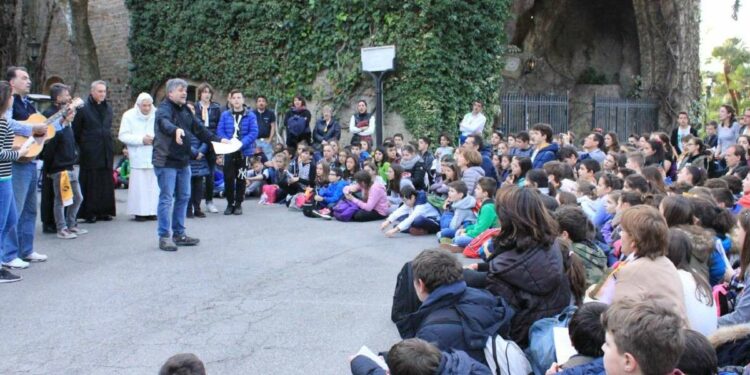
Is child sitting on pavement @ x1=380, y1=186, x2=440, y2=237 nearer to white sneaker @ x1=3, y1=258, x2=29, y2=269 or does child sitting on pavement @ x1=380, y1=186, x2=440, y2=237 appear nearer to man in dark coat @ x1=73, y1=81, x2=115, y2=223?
man in dark coat @ x1=73, y1=81, x2=115, y2=223

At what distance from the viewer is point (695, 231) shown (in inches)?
192

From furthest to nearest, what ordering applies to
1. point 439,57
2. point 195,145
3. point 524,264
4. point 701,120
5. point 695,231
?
point 701,120 < point 439,57 < point 195,145 < point 695,231 < point 524,264

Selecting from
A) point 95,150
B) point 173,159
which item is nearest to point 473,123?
point 95,150

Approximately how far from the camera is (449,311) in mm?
3707

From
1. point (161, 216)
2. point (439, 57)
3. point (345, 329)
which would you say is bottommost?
point (345, 329)

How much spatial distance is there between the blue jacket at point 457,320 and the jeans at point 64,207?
6.07m

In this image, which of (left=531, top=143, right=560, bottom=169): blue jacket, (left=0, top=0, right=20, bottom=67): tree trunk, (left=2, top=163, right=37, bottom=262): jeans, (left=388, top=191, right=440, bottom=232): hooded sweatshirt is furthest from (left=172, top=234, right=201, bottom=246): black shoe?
(left=0, top=0, right=20, bottom=67): tree trunk

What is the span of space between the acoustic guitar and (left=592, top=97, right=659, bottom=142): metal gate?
18461 millimetres

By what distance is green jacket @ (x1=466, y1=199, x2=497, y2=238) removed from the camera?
790 cm

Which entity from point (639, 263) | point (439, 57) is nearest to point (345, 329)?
point (639, 263)

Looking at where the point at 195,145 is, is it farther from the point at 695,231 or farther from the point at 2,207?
the point at 695,231

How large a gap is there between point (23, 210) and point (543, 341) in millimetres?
5678

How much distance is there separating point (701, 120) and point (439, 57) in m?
11.9

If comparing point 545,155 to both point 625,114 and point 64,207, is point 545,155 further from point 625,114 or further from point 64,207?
point 625,114
